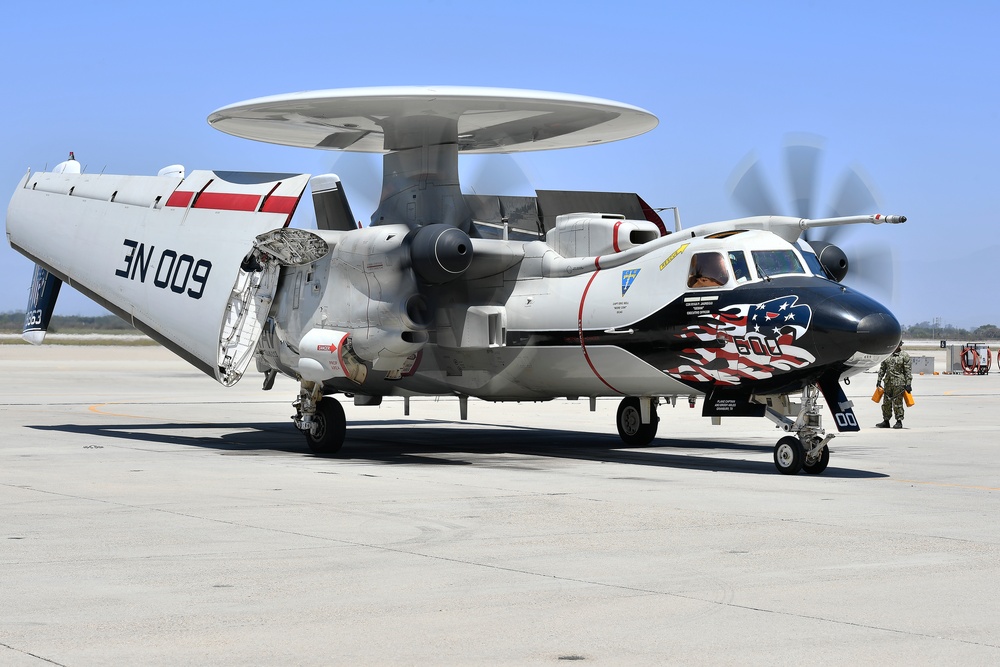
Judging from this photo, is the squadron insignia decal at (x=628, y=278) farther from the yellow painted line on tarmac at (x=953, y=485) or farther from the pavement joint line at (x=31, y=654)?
the pavement joint line at (x=31, y=654)

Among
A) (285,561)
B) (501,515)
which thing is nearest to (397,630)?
(285,561)

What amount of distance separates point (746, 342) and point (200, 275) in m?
10.9

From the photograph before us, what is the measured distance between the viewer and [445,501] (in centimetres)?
1333

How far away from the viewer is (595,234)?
1930 cm

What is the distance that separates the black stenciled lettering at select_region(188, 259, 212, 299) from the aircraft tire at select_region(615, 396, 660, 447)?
8.26 m

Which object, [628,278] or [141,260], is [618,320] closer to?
[628,278]

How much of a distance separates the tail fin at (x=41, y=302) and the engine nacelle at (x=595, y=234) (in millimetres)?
12487

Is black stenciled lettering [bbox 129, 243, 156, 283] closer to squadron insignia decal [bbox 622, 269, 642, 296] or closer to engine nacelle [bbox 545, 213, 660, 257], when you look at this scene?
engine nacelle [bbox 545, 213, 660, 257]

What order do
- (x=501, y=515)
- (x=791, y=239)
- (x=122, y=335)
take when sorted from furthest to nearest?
1. (x=122, y=335)
2. (x=791, y=239)
3. (x=501, y=515)

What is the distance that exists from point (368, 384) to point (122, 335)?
398 feet

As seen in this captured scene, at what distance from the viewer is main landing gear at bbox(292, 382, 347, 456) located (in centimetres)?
2039

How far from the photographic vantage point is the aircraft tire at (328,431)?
66.8ft

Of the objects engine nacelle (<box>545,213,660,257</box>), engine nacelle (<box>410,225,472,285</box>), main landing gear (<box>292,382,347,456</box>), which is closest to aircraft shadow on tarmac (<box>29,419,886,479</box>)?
main landing gear (<box>292,382,347,456</box>)

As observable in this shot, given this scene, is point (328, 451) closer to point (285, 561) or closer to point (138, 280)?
point (138, 280)
